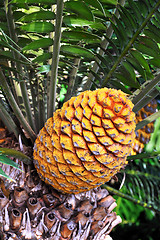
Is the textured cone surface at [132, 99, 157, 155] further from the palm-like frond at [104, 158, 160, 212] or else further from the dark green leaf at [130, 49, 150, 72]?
the dark green leaf at [130, 49, 150, 72]

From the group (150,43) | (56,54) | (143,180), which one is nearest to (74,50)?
(56,54)

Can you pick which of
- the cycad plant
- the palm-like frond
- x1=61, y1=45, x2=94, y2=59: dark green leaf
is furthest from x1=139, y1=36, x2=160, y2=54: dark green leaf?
the palm-like frond

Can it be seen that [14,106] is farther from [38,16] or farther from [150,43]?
[150,43]

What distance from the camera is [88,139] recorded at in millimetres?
482

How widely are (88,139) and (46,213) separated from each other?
224 millimetres

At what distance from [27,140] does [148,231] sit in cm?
73

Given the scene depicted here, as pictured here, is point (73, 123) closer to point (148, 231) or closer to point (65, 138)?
point (65, 138)

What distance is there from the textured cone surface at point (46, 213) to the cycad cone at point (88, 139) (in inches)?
3.2

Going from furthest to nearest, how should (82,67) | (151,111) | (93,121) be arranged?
(151,111) < (82,67) < (93,121)

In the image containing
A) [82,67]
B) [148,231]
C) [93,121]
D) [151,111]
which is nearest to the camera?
[93,121]

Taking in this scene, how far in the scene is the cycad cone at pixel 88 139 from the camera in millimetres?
477

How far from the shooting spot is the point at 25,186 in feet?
1.95

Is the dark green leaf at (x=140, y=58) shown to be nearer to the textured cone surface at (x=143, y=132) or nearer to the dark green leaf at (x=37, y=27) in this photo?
the dark green leaf at (x=37, y=27)

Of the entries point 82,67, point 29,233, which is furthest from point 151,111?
point 29,233
